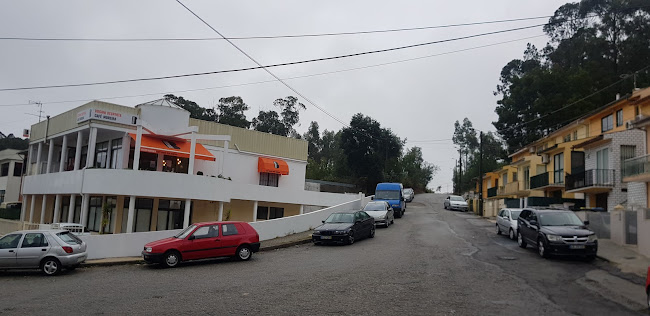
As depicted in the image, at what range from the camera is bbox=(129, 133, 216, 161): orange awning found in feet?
83.6

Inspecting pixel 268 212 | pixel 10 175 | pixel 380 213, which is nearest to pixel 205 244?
pixel 380 213

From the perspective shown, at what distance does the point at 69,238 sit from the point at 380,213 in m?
16.9

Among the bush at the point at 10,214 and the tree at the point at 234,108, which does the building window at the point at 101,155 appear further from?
the tree at the point at 234,108

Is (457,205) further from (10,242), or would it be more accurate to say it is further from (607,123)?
(10,242)

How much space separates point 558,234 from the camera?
1502cm

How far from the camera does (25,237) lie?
14578mm

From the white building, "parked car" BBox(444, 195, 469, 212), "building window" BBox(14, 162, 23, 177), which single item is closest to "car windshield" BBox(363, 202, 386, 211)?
"parked car" BBox(444, 195, 469, 212)

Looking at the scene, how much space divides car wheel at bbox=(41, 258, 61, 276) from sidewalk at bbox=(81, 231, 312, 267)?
1.62 meters

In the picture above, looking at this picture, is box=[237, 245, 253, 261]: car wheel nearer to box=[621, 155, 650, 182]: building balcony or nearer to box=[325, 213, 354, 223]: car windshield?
box=[325, 213, 354, 223]: car windshield

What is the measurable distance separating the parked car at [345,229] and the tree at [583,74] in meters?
34.5

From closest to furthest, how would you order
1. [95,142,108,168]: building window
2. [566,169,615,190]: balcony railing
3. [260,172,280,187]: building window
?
[566,169,615,190]: balcony railing
[95,142,108,168]: building window
[260,172,280,187]: building window

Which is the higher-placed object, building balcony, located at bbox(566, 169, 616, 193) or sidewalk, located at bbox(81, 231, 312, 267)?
building balcony, located at bbox(566, 169, 616, 193)

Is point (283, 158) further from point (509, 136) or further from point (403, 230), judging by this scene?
point (509, 136)

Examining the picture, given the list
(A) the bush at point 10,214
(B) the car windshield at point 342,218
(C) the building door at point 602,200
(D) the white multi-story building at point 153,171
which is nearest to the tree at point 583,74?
(C) the building door at point 602,200
